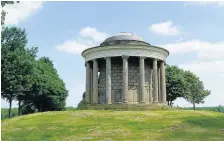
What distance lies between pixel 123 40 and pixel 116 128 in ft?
77.0

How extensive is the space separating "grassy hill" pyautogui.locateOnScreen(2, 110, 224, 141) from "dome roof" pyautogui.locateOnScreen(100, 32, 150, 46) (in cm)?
1550

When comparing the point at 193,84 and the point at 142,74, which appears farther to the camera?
the point at 193,84

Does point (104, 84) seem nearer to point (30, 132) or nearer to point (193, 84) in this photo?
point (30, 132)

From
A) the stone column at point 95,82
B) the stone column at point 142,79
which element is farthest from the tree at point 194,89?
the stone column at point 95,82

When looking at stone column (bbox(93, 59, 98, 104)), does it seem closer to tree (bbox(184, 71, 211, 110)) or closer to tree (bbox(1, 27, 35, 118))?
tree (bbox(1, 27, 35, 118))

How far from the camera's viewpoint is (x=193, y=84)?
84250 mm

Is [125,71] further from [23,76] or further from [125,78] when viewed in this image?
[23,76]

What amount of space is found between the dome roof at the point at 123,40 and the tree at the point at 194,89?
3130 centimetres

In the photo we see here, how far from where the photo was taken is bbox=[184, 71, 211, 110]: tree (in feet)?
268

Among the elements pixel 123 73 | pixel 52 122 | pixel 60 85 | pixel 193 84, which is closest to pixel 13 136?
pixel 52 122

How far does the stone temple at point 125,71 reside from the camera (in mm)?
47656

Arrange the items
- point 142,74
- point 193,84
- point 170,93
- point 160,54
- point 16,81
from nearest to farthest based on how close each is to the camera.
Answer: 1. point 142,74
2. point 160,54
3. point 16,81
4. point 170,93
5. point 193,84

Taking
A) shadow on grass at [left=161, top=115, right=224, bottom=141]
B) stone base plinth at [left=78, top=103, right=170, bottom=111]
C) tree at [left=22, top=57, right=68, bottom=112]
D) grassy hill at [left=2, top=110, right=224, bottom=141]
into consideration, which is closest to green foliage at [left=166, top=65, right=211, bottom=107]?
tree at [left=22, top=57, right=68, bottom=112]

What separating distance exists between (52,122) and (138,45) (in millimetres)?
18611
